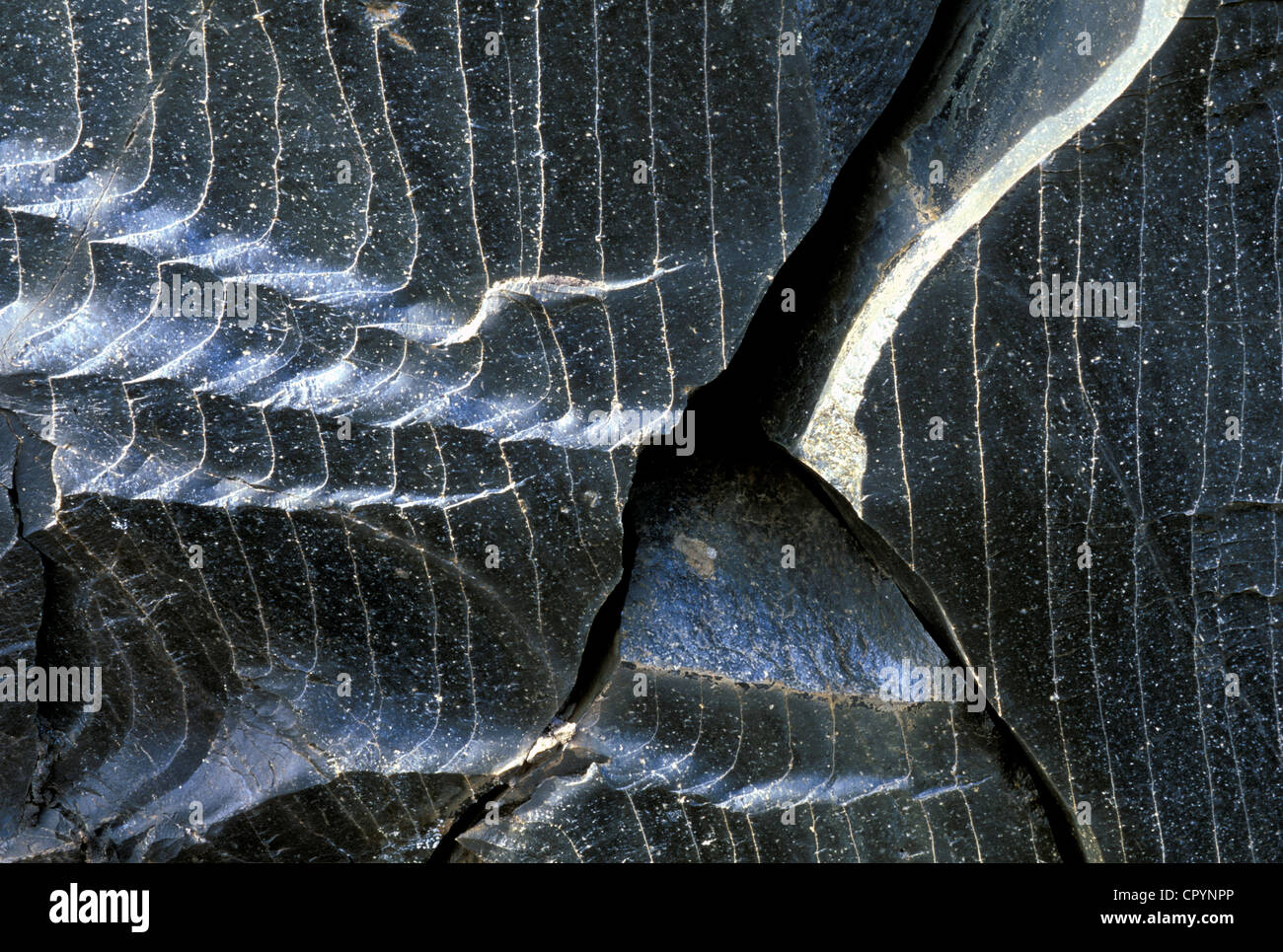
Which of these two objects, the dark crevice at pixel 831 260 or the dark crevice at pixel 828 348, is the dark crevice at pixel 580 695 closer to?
the dark crevice at pixel 828 348
